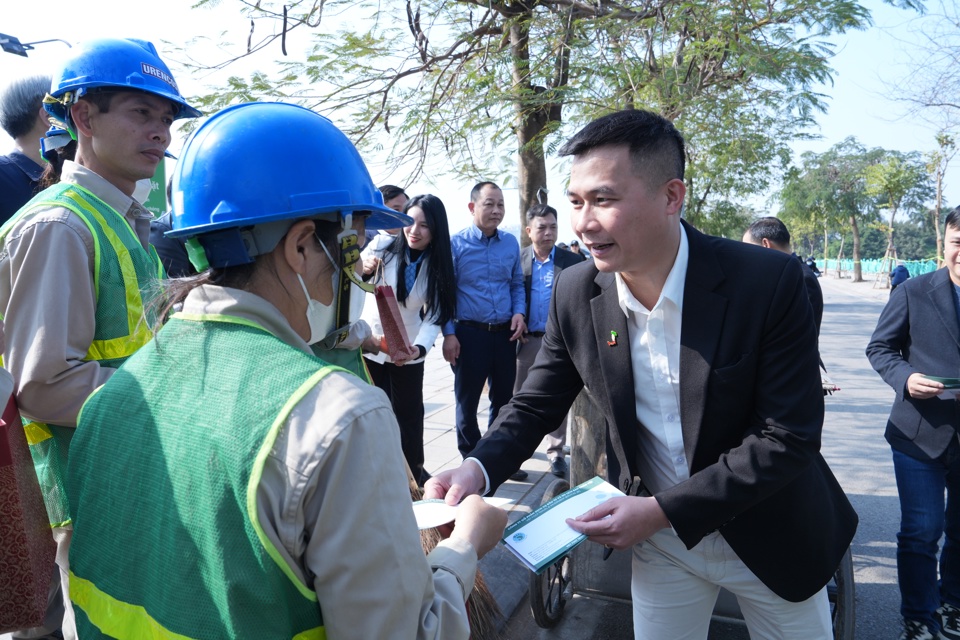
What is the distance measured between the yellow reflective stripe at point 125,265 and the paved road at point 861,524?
2.41 meters

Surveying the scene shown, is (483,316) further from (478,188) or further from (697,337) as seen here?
(697,337)

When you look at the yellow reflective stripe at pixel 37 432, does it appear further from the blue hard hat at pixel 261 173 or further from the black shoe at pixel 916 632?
the black shoe at pixel 916 632

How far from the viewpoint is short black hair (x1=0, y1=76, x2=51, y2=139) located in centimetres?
300

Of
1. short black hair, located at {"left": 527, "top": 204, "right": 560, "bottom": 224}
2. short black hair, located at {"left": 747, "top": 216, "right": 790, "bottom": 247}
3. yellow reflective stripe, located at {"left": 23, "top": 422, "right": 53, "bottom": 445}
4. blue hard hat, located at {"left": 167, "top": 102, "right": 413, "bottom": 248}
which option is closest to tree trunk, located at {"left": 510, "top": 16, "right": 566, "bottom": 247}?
short black hair, located at {"left": 527, "top": 204, "right": 560, "bottom": 224}

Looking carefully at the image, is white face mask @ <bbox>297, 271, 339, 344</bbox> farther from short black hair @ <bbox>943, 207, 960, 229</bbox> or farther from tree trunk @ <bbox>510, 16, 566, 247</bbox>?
tree trunk @ <bbox>510, 16, 566, 247</bbox>

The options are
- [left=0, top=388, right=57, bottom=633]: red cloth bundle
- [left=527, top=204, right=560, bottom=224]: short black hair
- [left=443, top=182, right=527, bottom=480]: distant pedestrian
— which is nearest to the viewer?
[left=0, top=388, right=57, bottom=633]: red cloth bundle

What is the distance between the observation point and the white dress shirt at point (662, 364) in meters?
2.02

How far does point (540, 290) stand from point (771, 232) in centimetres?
190

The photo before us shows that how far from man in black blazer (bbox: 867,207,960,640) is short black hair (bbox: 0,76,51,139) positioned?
13.8ft

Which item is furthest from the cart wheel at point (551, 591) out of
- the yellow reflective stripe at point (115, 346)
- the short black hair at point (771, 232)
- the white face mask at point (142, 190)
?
the short black hair at point (771, 232)

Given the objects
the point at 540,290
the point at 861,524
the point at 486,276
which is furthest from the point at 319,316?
the point at 861,524

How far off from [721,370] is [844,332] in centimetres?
1608

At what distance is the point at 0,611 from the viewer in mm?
1518

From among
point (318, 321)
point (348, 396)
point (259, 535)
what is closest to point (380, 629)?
point (259, 535)
